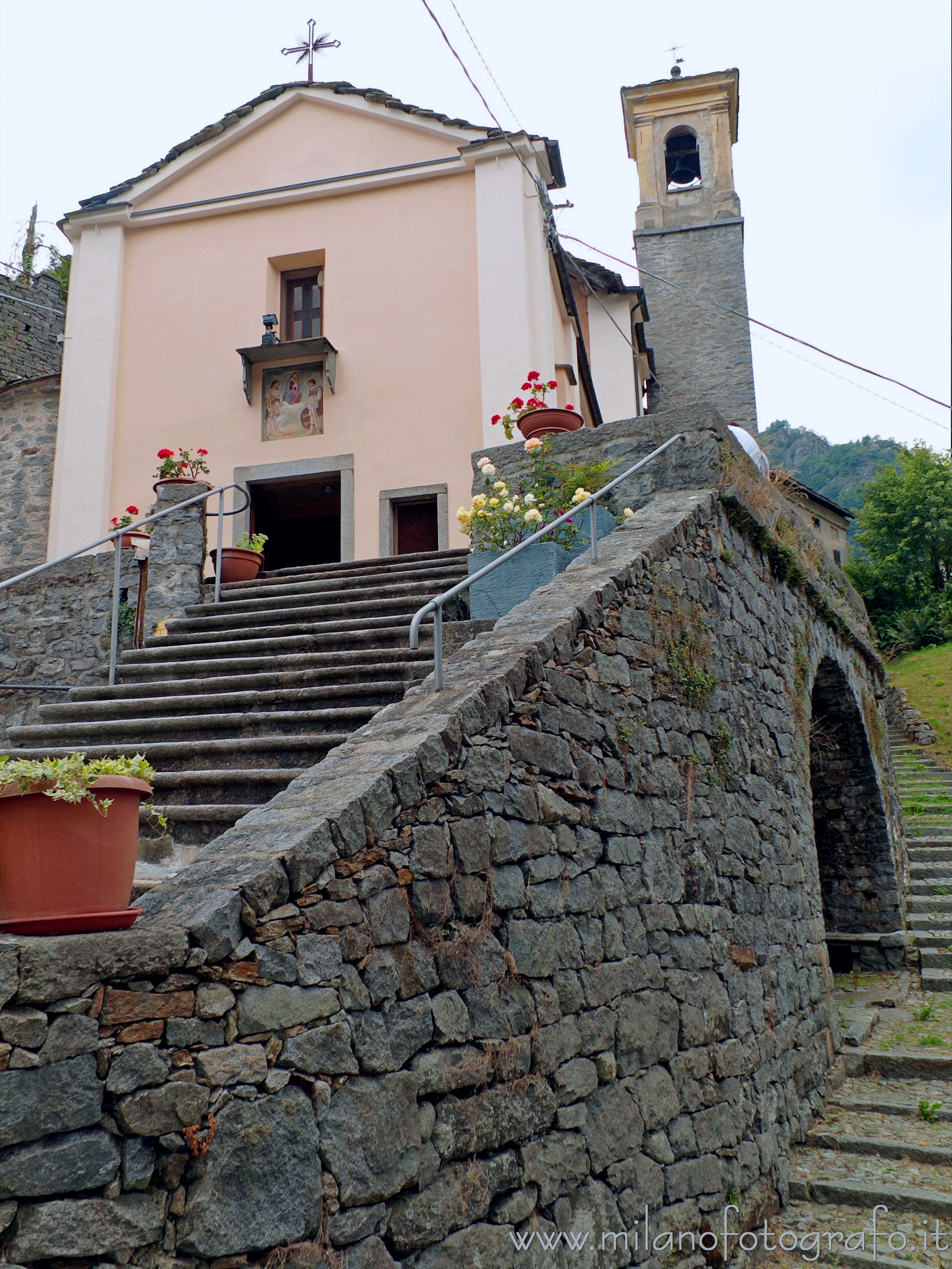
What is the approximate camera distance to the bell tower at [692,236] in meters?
22.1

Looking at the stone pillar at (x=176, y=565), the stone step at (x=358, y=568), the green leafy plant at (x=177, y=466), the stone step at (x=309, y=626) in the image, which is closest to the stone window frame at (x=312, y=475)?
the green leafy plant at (x=177, y=466)

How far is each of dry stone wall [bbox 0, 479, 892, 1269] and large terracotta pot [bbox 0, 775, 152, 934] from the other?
0.27 ft

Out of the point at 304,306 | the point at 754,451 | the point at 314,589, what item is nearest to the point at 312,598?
the point at 314,589

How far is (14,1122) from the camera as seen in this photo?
203 centimetres

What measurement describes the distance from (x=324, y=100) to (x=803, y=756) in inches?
358

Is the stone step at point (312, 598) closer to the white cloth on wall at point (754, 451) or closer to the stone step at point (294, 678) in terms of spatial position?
the stone step at point (294, 678)

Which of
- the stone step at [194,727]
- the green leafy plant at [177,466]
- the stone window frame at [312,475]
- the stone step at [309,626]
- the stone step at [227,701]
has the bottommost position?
the stone step at [194,727]

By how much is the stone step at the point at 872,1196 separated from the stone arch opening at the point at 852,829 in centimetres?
475

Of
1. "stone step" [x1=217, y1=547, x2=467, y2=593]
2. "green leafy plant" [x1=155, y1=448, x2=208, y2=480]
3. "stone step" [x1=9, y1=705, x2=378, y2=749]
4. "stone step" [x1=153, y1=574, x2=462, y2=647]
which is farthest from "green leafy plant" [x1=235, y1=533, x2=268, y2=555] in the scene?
"stone step" [x1=9, y1=705, x2=378, y2=749]

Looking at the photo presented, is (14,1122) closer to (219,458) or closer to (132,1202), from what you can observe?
(132,1202)

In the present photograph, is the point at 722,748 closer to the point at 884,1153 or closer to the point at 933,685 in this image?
the point at 884,1153

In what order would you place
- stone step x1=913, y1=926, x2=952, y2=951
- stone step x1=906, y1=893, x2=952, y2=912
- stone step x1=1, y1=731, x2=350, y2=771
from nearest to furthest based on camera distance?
stone step x1=1, y1=731, x2=350, y2=771, stone step x1=913, y1=926, x2=952, y2=951, stone step x1=906, y1=893, x2=952, y2=912

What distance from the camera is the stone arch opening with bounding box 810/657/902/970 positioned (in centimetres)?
957

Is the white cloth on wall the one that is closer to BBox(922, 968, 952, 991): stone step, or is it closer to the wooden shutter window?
BBox(922, 968, 952, 991): stone step
